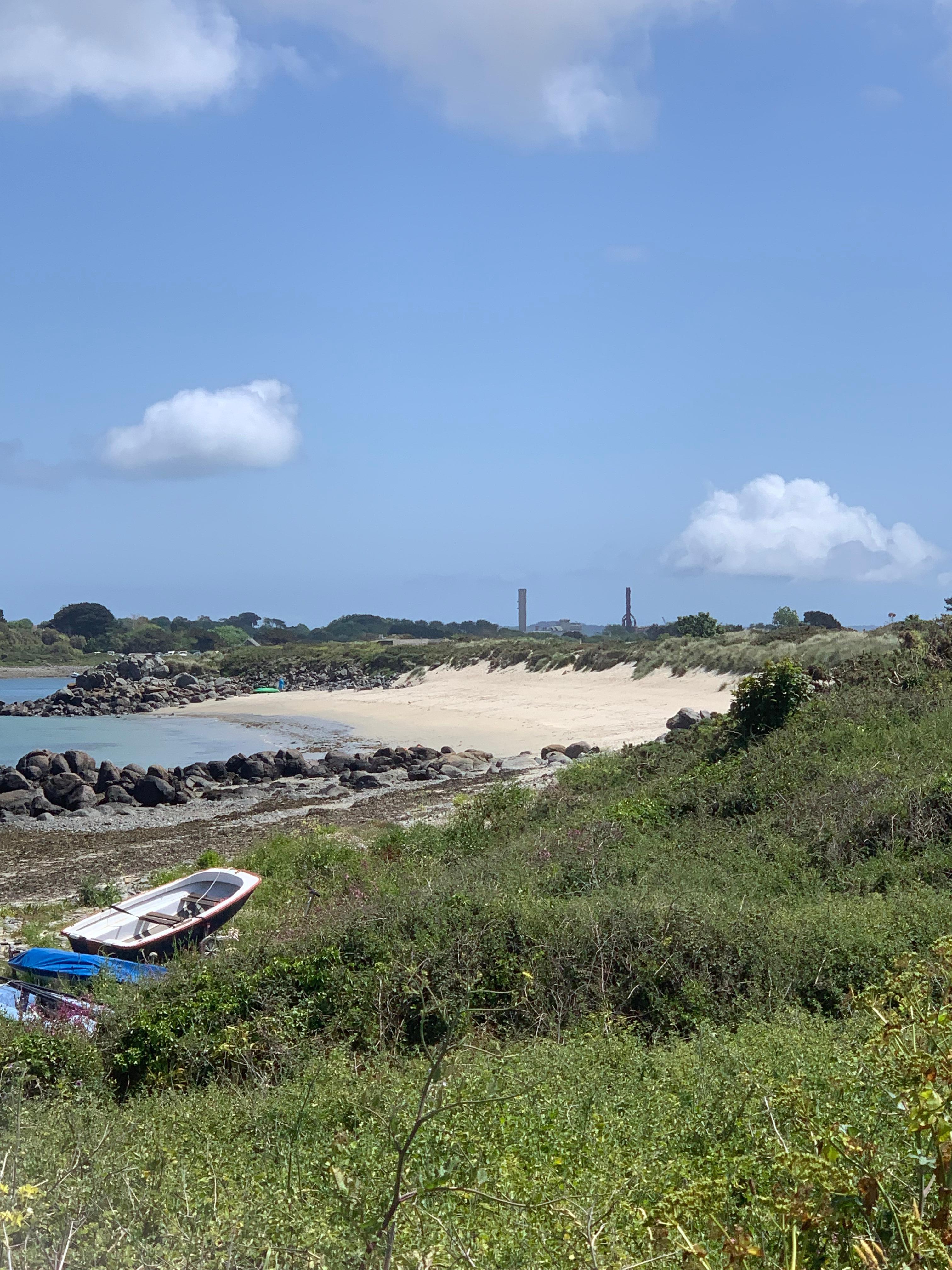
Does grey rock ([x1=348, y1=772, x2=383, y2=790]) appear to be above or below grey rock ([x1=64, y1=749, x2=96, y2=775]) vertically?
below

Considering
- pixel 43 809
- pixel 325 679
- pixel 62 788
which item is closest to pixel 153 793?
pixel 62 788

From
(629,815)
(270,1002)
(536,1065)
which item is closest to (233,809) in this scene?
(629,815)

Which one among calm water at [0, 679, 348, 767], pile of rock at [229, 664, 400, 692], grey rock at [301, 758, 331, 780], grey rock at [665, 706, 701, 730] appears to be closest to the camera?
grey rock at [665, 706, 701, 730]

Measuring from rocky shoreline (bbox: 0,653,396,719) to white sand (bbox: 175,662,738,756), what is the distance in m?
6.02

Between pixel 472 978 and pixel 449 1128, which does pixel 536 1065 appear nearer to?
pixel 449 1128

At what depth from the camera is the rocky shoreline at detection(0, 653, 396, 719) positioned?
6294 cm

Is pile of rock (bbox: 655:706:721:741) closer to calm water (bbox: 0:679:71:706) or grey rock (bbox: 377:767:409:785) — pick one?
grey rock (bbox: 377:767:409:785)

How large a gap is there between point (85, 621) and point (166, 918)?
401ft

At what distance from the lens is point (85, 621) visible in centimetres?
12562

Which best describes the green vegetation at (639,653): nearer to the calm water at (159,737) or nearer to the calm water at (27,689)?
the calm water at (159,737)

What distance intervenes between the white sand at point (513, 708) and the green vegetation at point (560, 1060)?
1889 cm

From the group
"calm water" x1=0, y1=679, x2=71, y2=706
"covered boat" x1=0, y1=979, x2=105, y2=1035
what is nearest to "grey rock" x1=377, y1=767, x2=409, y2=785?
"covered boat" x1=0, y1=979, x2=105, y2=1035

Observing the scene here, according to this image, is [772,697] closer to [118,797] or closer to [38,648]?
[118,797]

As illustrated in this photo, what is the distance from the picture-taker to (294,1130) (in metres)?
4.70
